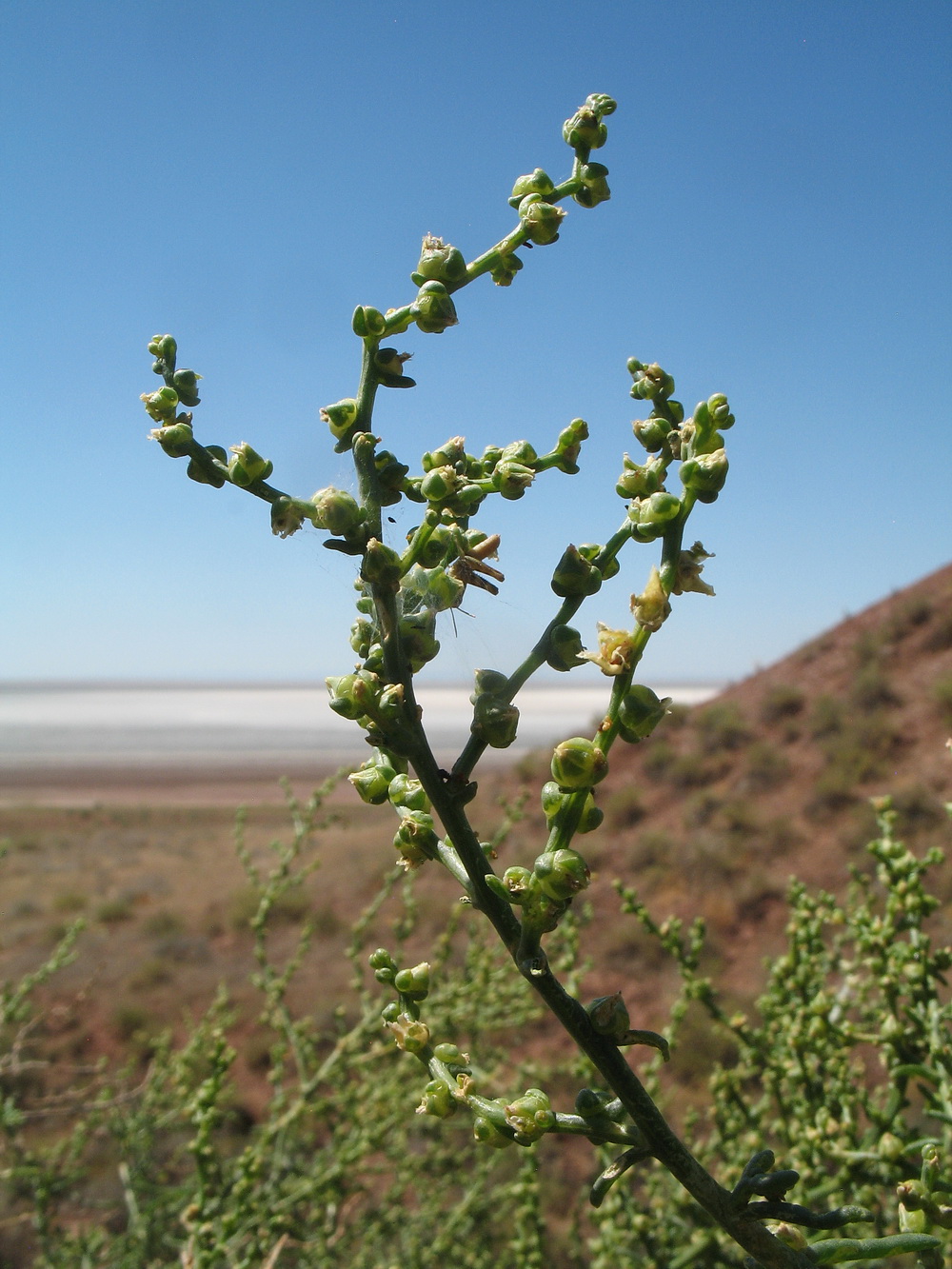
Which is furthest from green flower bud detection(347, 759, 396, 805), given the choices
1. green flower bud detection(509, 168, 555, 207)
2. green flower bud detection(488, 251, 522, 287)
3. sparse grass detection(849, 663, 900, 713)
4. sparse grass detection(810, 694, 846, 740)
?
sparse grass detection(849, 663, 900, 713)

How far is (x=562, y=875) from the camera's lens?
2.93ft

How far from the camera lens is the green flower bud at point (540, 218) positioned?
3.65 feet

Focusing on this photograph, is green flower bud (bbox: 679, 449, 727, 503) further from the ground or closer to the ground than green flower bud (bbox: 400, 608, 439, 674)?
further from the ground

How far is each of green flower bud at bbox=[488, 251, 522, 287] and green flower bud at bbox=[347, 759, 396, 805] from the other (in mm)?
706

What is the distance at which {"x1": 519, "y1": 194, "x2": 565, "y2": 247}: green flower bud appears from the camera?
1.11 metres

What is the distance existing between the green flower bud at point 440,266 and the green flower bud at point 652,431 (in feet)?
1.07

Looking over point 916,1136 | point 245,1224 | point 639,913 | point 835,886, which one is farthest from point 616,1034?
point 835,886

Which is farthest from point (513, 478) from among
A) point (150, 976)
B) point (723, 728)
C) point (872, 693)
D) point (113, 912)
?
point (113, 912)

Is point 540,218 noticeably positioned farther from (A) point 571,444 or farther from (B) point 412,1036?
(B) point 412,1036

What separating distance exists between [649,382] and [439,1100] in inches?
37.0

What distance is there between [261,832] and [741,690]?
21404 millimetres

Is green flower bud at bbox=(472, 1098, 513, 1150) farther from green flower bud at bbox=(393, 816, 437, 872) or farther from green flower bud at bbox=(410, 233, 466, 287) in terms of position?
green flower bud at bbox=(410, 233, 466, 287)

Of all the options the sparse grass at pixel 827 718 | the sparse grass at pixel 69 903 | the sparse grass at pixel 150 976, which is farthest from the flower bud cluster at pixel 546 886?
the sparse grass at pixel 69 903

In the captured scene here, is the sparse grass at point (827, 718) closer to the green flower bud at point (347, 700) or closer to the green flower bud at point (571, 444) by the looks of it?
the green flower bud at point (571, 444)
